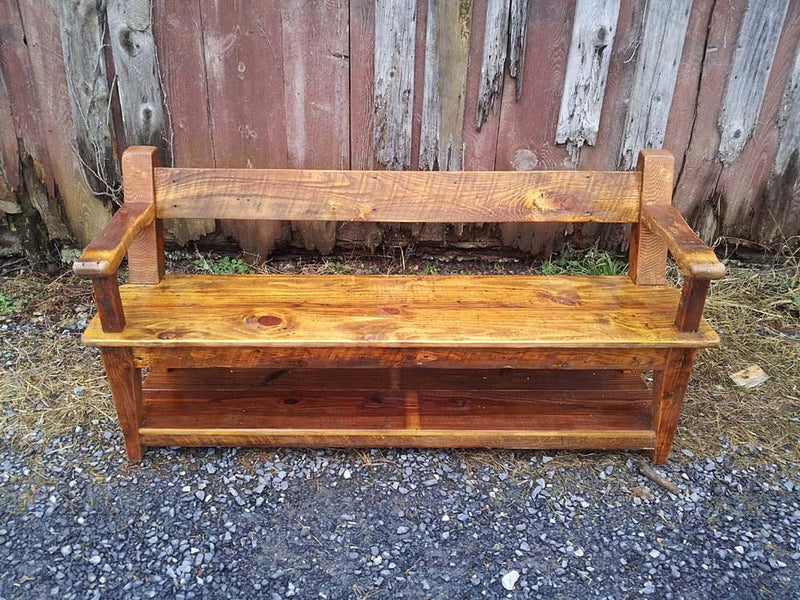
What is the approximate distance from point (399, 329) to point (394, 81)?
1354mm

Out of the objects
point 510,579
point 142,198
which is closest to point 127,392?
point 142,198

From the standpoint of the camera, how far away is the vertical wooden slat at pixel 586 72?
283 cm

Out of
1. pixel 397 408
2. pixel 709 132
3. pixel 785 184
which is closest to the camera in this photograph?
pixel 397 408

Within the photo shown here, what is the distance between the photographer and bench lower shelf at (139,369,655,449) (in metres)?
2.36

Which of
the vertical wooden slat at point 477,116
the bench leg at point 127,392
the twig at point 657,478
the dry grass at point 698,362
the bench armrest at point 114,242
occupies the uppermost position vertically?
the vertical wooden slat at point 477,116

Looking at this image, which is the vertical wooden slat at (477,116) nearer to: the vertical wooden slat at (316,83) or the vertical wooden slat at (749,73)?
the vertical wooden slat at (316,83)

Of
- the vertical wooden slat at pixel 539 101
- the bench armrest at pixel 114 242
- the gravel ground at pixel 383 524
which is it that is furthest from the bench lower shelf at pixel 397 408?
the vertical wooden slat at pixel 539 101

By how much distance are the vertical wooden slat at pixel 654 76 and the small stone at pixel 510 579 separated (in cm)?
203

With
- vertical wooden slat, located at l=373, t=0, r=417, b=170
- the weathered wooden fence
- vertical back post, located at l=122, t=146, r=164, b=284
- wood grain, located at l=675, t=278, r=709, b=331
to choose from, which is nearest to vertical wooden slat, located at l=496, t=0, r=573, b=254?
the weathered wooden fence

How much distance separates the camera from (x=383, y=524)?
7.14ft

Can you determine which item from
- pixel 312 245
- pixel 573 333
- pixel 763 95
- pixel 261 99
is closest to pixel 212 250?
pixel 312 245

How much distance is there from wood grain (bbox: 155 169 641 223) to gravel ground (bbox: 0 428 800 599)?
943 millimetres

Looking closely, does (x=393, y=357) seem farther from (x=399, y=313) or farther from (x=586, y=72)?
(x=586, y=72)

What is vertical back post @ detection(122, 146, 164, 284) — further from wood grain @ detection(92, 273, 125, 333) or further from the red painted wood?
the red painted wood
